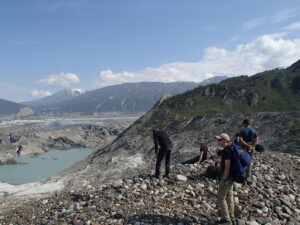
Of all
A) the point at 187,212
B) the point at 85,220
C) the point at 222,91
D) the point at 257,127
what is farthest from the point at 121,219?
the point at 222,91

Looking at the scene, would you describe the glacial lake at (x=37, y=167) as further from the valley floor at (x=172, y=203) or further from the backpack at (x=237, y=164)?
the backpack at (x=237, y=164)

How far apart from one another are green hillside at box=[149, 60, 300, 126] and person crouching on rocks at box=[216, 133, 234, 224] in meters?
62.2

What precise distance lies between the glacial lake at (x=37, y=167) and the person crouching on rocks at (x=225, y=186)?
57.4 m

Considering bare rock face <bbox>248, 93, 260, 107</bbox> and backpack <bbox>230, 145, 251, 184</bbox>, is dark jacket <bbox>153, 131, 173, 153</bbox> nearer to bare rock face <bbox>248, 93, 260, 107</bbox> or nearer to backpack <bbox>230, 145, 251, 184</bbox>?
backpack <bbox>230, 145, 251, 184</bbox>

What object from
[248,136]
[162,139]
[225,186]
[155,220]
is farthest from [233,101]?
[225,186]

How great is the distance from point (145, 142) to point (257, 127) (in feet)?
72.1

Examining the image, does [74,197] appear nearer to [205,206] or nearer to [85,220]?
[85,220]

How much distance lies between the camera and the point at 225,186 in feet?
29.3

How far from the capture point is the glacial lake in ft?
214

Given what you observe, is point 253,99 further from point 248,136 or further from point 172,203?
point 172,203

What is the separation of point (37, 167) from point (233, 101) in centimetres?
5123

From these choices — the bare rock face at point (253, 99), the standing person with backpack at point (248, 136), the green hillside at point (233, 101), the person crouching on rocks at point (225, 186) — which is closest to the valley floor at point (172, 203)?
the person crouching on rocks at point (225, 186)

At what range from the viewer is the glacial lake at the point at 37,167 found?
214 feet

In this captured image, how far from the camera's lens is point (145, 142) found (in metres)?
63.8
